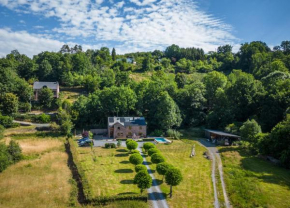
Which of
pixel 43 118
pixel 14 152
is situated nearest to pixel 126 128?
pixel 43 118

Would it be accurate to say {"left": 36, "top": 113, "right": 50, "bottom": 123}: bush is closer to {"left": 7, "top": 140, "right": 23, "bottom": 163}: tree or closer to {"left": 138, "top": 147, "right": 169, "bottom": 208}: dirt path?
Result: {"left": 7, "top": 140, "right": 23, "bottom": 163}: tree

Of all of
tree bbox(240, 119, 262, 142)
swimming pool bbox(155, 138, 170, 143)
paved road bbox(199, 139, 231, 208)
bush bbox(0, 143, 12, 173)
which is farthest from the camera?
swimming pool bbox(155, 138, 170, 143)

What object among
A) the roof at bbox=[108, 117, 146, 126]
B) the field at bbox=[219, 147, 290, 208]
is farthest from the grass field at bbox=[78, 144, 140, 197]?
the field at bbox=[219, 147, 290, 208]

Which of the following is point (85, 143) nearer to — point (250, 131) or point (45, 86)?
point (250, 131)

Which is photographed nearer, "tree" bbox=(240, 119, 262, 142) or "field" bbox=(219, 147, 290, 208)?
"field" bbox=(219, 147, 290, 208)

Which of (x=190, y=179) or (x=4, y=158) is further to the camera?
(x=4, y=158)

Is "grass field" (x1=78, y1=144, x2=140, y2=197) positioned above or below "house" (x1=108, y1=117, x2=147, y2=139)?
below

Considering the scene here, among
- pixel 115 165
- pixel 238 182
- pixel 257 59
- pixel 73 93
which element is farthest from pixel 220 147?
pixel 257 59
